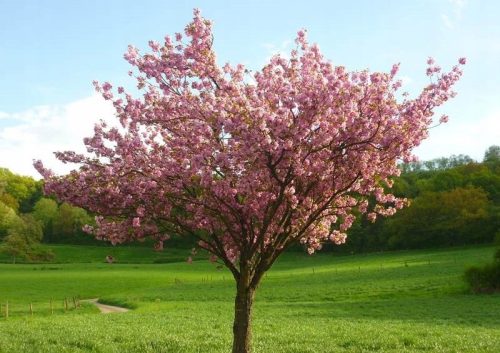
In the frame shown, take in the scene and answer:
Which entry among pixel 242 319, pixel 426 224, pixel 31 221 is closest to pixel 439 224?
pixel 426 224

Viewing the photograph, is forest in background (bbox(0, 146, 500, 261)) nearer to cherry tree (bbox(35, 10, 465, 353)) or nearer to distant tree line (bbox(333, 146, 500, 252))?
distant tree line (bbox(333, 146, 500, 252))

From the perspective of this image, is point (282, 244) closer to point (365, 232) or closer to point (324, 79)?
point (324, 79)

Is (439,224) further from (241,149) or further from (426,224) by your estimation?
(241,149)

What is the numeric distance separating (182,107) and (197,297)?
144ft

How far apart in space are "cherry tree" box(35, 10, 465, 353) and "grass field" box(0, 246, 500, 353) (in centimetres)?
779

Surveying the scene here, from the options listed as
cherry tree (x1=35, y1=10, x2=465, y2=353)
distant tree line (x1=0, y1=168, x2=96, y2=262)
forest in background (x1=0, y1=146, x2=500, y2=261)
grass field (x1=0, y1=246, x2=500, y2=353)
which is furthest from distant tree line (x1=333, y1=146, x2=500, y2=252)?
cherry tree (x1=35, y1=10, x2=465, y2=353)

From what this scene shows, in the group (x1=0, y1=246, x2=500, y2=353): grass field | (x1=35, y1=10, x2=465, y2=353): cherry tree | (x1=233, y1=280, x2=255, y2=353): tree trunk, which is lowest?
(x1=0, y1=246, x2=500, y2=353): grass field

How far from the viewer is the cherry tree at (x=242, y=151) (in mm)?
10094

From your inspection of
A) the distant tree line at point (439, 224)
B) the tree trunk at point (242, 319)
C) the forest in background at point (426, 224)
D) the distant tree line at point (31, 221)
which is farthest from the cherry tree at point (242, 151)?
the distant tree line at point (439, 224)

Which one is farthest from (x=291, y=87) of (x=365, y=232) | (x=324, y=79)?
(x=365, y=232)

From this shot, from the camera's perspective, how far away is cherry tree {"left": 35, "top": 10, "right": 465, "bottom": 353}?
10.1 meters

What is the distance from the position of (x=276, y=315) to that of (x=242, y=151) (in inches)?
1051

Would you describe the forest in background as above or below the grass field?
above

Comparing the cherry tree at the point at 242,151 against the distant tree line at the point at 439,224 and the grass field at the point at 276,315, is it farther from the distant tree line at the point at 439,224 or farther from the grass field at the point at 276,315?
the distant tree line at the point at 439,224
